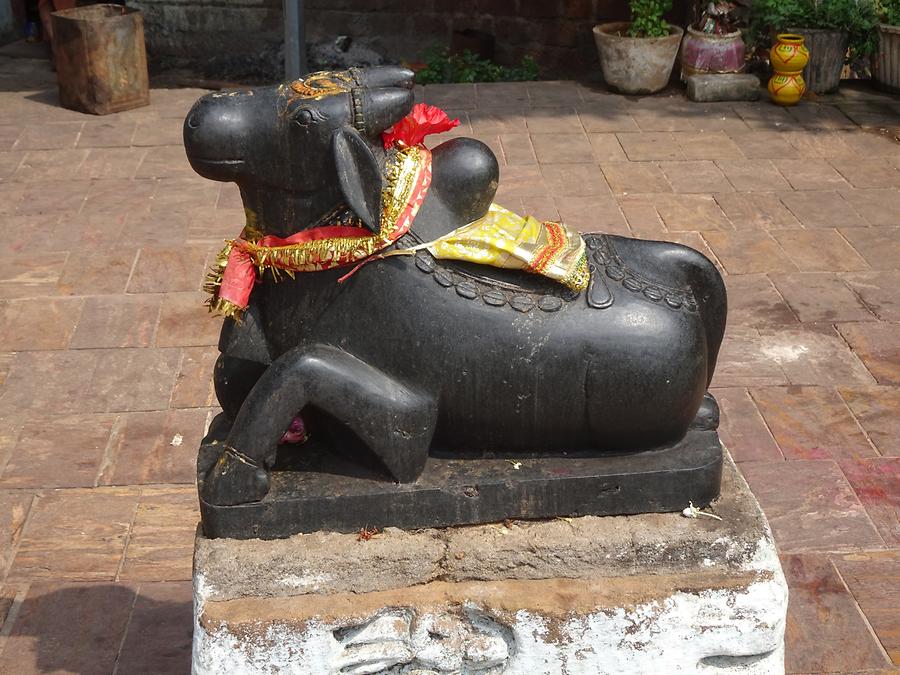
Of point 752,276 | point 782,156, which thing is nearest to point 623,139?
point 782,156

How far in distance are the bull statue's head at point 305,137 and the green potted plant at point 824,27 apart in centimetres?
608

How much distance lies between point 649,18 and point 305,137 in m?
5.94

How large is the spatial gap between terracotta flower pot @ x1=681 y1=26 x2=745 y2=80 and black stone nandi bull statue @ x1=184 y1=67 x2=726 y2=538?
18.4 ft

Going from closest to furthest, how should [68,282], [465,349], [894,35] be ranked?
[465,349], [68,282], [894,35]

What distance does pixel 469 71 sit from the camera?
858 centimetres

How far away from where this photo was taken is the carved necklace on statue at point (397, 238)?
6.81 feet

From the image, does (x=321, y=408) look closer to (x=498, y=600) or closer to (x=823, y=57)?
(x=498, y=600)

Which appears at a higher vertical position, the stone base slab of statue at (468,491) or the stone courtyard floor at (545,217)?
the stone base slab of statue at (468,491)

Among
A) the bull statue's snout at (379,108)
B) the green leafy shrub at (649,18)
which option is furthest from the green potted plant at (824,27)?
the bull statue's snout at (379,108)

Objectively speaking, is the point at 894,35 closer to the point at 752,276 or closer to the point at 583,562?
the point at 752,276

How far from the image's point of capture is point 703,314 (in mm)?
2254

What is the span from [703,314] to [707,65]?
565cm

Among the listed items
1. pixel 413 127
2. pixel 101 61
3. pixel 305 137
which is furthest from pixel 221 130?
pixel 101 61

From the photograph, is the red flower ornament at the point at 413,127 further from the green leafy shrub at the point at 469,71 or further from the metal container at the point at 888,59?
the green leafy shrub at the point at 469,71
